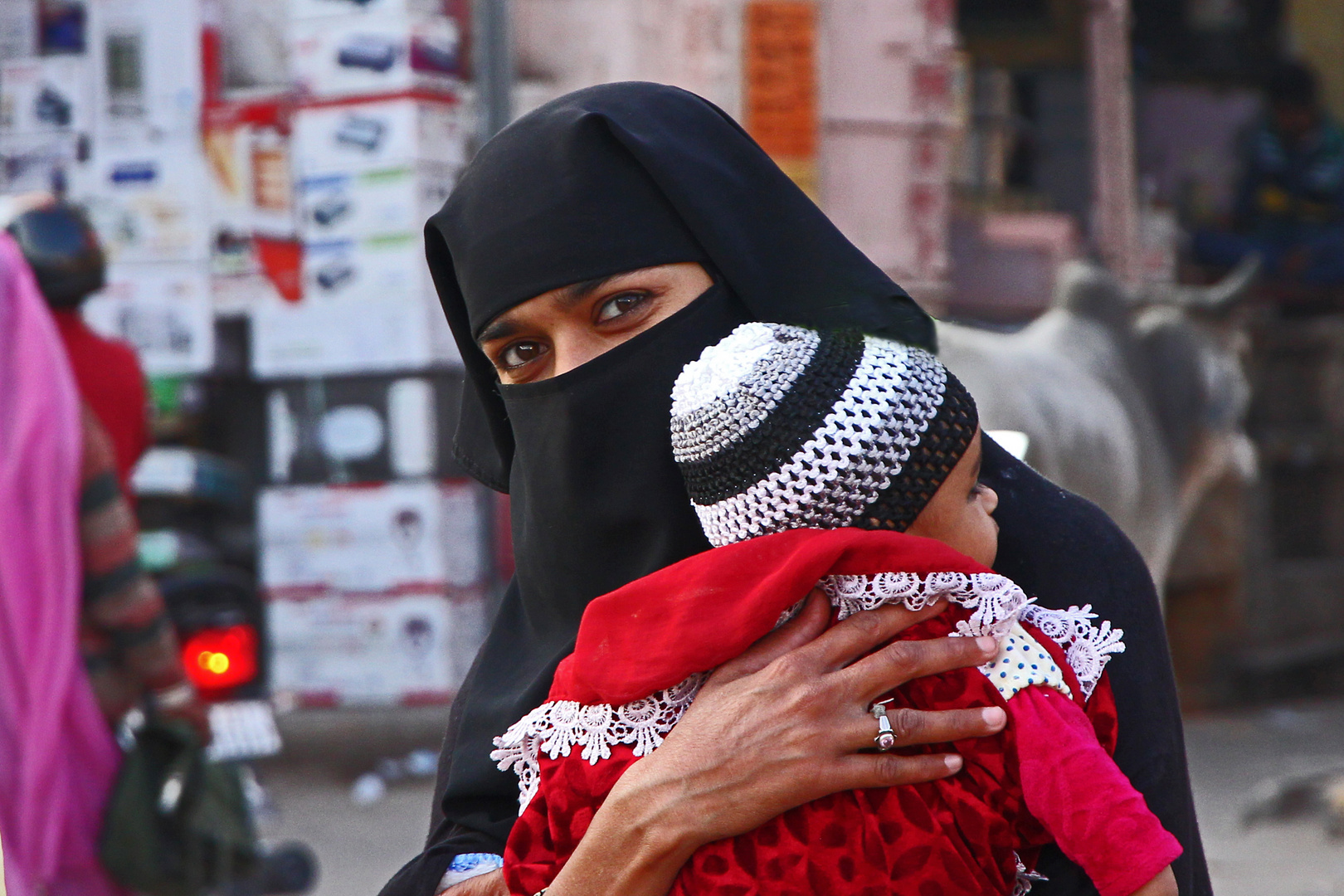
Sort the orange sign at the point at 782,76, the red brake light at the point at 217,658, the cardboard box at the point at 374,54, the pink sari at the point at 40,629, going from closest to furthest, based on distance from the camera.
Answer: the pink sari at the point at 40,629 < the red brake light at the point at 217,658 < the cardboard box at the point at 374,54 < the orange sign at the point at 782,76

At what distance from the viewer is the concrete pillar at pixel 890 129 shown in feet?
23.1

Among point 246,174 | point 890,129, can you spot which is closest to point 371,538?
point 246,174

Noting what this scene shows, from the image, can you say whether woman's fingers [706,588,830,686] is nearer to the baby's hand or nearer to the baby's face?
the baby's face

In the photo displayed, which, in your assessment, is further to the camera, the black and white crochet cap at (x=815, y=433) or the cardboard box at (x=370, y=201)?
the cardboard box at (x=370, y=201)

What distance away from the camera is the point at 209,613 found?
386cm

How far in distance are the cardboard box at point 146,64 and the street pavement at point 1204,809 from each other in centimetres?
241

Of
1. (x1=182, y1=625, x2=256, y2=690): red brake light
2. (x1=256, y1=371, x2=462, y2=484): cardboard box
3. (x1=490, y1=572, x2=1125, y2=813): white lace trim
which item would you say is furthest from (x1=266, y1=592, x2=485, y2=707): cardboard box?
(x1=490, y1=572, x2=1125, y2=813): white lace trim

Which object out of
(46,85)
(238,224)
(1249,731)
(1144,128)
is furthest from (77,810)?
(1144,128)

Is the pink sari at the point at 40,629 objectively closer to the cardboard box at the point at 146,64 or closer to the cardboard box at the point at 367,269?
the cardboard box at the point at 367,269

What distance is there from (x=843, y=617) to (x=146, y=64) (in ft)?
16.5

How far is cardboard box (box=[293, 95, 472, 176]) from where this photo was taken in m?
5.52

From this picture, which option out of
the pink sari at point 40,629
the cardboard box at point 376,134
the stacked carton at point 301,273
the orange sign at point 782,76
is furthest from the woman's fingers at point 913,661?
the orange sign at point 782,76

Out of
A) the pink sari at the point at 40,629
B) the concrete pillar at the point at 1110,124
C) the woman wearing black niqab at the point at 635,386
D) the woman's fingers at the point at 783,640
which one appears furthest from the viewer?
the concrete pillar at the point at 1110,124

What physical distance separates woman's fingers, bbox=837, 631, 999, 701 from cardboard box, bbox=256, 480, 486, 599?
4412 mm
